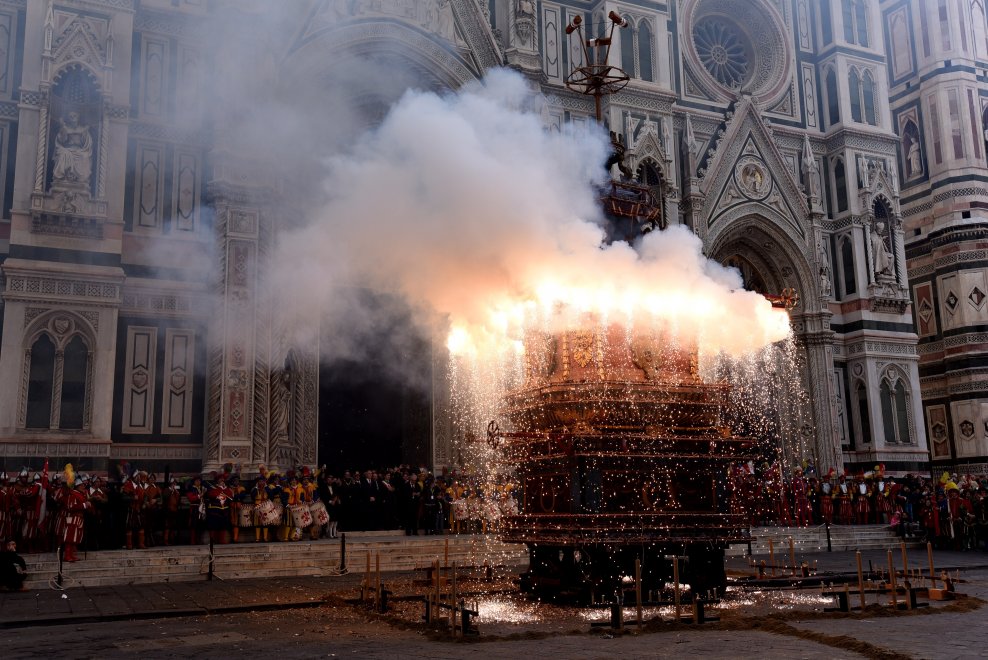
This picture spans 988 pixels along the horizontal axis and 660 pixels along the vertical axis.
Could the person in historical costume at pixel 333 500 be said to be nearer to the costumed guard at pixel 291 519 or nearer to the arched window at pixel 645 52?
the costumed guard at pixel 291 519

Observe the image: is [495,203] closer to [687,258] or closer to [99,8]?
[687,258]

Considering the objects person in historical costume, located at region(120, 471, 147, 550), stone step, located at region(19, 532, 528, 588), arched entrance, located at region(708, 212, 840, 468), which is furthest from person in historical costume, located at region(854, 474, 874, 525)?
person in historical costume, located at region(120, 471, 147, 550)

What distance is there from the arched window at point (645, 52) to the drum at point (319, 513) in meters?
16.6

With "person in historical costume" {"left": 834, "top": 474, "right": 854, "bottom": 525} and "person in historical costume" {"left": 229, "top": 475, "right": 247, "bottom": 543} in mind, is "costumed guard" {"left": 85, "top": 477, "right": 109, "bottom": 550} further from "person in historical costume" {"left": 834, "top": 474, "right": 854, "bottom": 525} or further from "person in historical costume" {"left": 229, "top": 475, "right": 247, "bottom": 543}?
"person in historical costume" {"left": 834, "top": 474, "right": 854, "bottom": 525}

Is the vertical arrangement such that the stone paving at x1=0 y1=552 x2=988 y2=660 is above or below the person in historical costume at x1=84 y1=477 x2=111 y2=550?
below

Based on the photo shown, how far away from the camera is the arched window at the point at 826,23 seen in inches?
1270

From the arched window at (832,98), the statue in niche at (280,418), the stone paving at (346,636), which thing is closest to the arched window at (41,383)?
the statue in niche at (280,418)

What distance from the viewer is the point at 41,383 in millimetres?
19219

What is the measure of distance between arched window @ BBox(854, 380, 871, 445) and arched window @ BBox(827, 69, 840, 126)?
9.30 m

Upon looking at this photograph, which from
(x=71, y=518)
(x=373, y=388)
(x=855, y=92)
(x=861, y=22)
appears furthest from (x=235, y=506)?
(x=861, y=22)

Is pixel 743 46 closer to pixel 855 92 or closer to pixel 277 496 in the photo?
pixel 855 92

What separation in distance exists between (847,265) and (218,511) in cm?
2236

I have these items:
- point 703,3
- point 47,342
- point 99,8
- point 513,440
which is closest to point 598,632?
point 513,440

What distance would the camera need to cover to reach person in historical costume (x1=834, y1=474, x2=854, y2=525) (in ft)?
82.6
